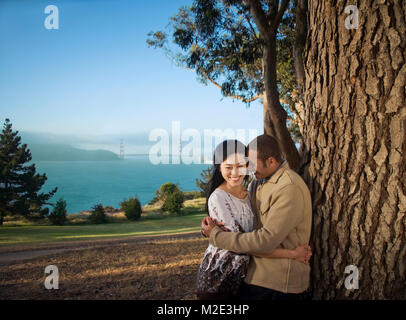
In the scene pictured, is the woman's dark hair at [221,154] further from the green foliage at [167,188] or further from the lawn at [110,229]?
the green foliage at [167,188]

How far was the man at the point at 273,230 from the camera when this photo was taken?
5.20 feet

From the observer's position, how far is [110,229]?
11.2 meters

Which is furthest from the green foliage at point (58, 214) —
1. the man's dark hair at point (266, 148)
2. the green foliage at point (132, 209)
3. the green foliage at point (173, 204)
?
the man's dark hair at point (266, 148)

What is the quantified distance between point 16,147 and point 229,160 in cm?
1206

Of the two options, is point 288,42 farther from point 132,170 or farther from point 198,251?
point 132,170

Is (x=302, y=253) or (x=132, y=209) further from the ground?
(x=302, y=253)

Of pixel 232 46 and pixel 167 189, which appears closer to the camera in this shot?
pixel 232 46

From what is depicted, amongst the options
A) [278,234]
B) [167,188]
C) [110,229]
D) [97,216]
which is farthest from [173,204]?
[278,234]

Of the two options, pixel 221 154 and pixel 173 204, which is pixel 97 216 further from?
pixel 221 154

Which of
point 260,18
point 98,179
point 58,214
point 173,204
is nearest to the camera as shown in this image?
point 260,18

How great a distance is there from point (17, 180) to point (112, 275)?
8866 millimetres
